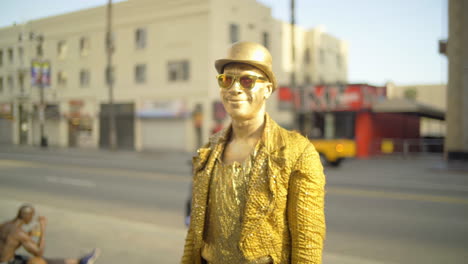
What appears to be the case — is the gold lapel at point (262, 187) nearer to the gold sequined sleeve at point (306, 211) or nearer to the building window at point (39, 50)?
the gold sequined sleeve at point (306, 211)

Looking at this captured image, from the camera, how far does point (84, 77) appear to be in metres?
32.3

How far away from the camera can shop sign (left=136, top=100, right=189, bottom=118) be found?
94.2 ft

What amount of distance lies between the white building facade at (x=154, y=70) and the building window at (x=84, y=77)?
0.08m

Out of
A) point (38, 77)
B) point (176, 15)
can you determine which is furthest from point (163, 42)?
point (38, 77)

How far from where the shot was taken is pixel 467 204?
934 cm

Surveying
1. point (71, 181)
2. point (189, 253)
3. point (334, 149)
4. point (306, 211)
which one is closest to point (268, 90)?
point (306, 211)

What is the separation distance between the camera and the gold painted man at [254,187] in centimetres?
173

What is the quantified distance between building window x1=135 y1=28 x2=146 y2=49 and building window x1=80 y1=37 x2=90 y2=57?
3.90m

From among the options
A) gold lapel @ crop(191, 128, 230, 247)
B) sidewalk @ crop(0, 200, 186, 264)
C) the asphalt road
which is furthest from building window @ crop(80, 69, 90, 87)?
→ gold lapel @ crop(191, 128, 230, 247)

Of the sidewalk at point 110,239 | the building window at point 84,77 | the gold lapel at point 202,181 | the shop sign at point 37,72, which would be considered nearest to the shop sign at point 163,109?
the building window at point 84,77

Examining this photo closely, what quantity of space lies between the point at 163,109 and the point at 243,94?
28142 millimetres

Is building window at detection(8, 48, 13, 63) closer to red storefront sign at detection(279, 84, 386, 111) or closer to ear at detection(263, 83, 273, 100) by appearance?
ear at detection(263, 83, 273, 100)

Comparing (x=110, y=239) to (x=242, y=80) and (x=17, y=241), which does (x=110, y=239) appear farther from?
(x=242, y=80)

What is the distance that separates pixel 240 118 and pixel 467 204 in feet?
30.7
